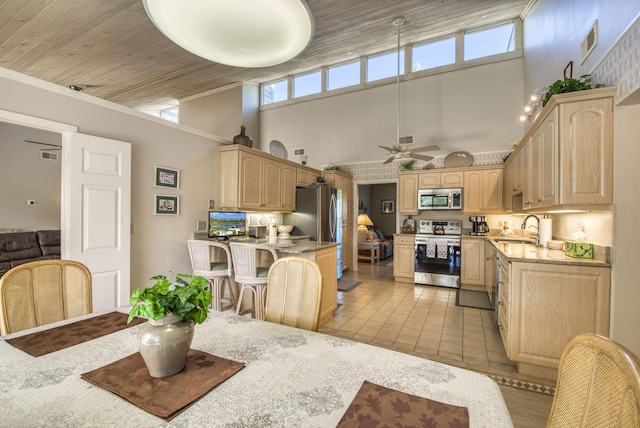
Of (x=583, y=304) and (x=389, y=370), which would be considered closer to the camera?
(x=389, y=370)

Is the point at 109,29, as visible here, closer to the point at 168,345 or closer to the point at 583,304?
the point at 168,345

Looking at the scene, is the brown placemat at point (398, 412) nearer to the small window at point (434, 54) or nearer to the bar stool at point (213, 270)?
the bar stool at point (213, 270)

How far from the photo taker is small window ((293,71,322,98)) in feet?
22.3

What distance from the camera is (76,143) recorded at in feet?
8.33

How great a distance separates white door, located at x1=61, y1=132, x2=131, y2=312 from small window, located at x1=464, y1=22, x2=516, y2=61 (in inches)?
238

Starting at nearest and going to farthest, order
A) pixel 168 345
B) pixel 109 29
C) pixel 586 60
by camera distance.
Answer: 1. pixel 168 345
2. pixel 586 60
3. pixel 109 29

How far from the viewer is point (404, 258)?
5.36 metres

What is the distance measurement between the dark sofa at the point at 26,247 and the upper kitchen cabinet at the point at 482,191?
7.48m

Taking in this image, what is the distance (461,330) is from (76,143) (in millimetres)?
4353

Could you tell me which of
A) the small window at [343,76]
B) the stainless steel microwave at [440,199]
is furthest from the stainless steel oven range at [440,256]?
the small window at [343,76]

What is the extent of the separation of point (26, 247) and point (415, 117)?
7.62 m

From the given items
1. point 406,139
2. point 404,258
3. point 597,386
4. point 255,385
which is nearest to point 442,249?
point 404,258

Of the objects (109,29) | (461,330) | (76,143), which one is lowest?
(461,330)

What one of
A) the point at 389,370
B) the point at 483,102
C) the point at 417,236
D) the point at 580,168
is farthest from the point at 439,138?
the point at 389,370
